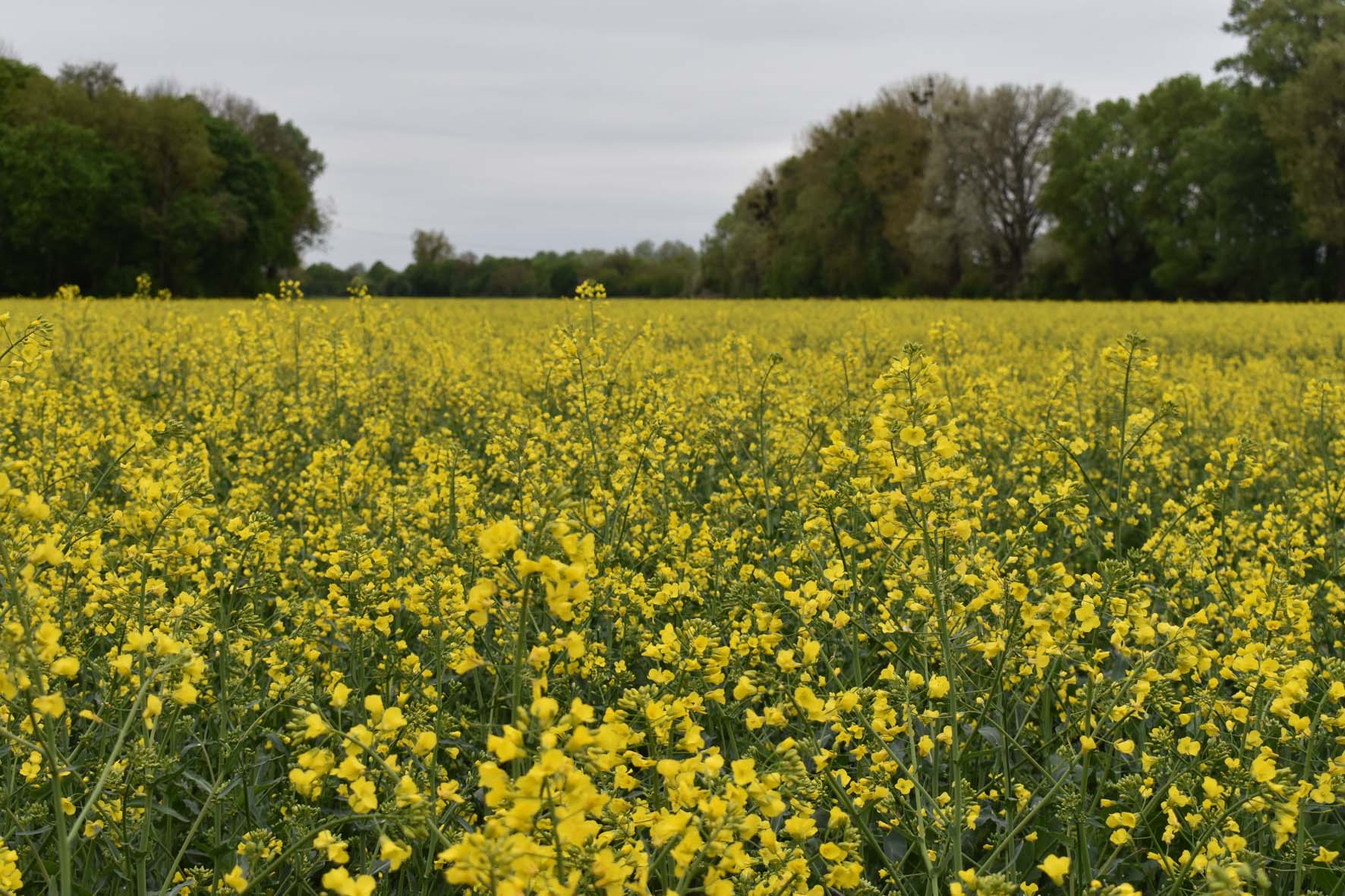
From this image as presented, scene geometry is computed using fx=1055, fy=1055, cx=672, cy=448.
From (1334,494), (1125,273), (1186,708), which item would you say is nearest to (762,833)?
(1186,708)

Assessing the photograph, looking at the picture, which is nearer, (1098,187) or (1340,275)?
(1340,275)

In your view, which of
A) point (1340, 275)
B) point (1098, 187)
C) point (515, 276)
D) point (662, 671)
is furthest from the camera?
point (515, 276)

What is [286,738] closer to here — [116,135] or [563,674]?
[563,674]

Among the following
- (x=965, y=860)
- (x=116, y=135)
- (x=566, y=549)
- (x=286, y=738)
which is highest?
(x=116, y=135)

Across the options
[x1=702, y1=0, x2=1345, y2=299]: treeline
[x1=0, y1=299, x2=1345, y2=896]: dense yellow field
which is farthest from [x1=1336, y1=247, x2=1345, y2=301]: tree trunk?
[x1=0, y1=299, x2=1345, y2=896]: dense yellow field

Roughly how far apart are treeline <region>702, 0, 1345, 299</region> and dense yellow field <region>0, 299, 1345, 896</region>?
127 ft

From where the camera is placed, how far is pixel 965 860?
107 inches

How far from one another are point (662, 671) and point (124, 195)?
1918 inches

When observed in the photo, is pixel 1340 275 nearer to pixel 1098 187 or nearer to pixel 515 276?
pixel 1098 187

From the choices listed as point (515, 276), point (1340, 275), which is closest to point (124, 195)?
point (515, 276)

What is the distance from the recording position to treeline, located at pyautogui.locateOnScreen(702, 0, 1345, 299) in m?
38.9

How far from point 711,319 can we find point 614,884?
1909 centimetres

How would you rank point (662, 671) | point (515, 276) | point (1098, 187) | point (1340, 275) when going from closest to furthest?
point (662, 671) → point (1340, 275) → point (1098, 187) → point (515, 276)

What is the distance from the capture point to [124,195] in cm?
4416
